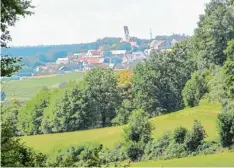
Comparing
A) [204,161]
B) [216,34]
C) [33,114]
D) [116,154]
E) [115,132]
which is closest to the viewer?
[204,161]

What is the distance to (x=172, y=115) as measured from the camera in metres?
58.2

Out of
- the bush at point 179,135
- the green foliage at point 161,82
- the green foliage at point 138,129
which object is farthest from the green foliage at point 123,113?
the bush at point 179,135

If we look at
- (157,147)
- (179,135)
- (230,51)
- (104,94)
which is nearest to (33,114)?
(104,94)

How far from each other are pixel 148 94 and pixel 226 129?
105 ft

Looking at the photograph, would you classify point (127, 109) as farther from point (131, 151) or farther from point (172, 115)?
point (131, 151)

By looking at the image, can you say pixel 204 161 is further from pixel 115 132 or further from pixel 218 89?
pixel 115 132

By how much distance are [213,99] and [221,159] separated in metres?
19.0

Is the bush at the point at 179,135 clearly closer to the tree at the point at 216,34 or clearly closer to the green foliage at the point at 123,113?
the tree at the point at 216,34

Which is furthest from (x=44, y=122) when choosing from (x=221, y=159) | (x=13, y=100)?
(x=13, y=100)

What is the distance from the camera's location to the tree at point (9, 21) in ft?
34.7

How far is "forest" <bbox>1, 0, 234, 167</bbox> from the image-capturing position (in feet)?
146

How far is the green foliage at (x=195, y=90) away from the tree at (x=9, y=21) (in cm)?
5377

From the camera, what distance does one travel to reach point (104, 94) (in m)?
72.9

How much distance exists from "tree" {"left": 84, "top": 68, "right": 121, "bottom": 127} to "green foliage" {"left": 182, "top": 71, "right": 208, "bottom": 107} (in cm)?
1170
